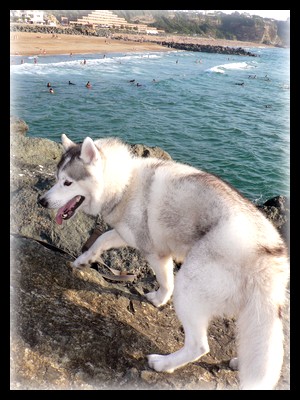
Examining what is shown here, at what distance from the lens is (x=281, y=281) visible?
4219 mm

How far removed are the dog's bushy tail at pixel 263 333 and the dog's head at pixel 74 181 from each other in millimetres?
2829

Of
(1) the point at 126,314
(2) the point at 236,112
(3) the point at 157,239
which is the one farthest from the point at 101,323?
(2) the point at 236,112

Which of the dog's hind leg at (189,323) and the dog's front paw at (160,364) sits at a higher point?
the dog's hind leg at (189,323)

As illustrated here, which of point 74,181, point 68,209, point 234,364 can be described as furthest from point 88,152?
point 234,364

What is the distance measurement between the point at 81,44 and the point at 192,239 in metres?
82.9

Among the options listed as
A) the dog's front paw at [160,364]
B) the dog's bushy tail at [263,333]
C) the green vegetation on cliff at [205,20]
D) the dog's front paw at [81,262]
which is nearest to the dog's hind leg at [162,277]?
the dog's front paw at [81,262]

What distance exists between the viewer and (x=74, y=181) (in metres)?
5.59

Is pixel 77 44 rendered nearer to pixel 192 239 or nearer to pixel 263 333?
pixel 192 239

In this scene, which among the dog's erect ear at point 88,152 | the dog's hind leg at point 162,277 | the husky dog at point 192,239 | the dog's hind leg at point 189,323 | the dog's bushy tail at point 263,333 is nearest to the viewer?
the dog's bushy tail at point 263,333

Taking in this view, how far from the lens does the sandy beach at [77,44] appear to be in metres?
64.3

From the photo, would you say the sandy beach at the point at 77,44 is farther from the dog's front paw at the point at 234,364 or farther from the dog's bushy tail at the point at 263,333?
the dog's bushy tail at the point at 263,333

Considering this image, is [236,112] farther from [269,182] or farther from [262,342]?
[262,342]

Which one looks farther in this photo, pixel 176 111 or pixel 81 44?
pixel 81 44

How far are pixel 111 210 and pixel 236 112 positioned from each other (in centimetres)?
3826
